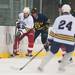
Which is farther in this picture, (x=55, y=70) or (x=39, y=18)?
(x=39, y=18)

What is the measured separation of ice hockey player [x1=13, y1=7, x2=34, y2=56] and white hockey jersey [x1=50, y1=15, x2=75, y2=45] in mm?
2605

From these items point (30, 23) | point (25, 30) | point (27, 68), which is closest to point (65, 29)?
point (27, 68)

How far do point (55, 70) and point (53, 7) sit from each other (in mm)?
5727

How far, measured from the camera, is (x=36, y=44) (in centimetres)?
1078

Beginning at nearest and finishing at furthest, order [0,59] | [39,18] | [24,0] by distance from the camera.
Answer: [0,59]
[39,18]
[24,0]

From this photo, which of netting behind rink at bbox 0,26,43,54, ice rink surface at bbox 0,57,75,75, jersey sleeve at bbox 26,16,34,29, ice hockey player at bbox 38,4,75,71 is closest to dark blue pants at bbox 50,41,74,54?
ice hockey player at bbox 38,4,75,71

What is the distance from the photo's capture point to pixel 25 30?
1005 centimetres

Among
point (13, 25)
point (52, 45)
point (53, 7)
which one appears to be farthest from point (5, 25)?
point (52, 45)

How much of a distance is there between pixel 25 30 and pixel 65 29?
284cm

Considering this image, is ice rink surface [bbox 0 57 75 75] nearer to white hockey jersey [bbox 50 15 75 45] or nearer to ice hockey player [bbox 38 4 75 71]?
ice hockey player [bbox 38 4 75 71]

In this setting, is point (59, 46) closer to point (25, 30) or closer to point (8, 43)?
point (25, 30)

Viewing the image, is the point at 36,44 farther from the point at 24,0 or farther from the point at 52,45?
the point at 52,45

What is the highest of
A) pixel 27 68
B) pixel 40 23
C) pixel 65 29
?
pixel 65 29

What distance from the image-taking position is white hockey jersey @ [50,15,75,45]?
23.9 ft
